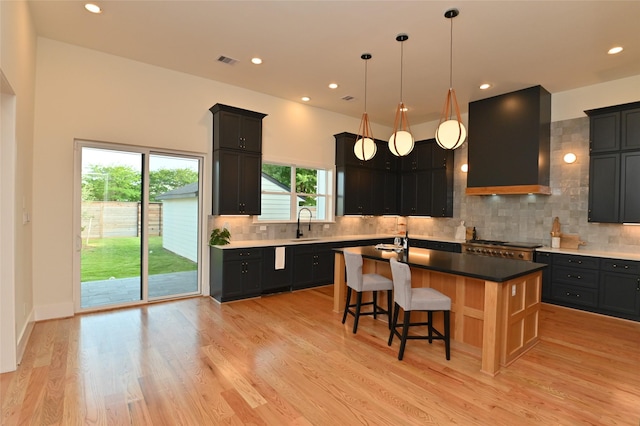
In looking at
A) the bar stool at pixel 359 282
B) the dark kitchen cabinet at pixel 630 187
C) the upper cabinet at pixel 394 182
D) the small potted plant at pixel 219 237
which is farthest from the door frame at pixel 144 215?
the dark kitchen cabinet at pixel 630 187

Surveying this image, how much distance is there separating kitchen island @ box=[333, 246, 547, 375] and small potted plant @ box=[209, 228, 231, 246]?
2.51 m

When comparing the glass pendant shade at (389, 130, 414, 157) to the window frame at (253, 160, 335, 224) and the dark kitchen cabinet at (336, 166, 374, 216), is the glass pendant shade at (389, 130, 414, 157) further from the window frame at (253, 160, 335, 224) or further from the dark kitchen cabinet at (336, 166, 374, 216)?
the dark kitchen cabinet at (336, 166, 374, 216)

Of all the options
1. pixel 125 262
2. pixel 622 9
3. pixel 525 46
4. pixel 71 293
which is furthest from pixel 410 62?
pixel 71 293

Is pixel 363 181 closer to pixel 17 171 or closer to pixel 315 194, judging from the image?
pixel 315 194

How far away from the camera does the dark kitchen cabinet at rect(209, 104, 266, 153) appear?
5.12 meters

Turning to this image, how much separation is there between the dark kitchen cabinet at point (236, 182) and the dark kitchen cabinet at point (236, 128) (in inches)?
5.0

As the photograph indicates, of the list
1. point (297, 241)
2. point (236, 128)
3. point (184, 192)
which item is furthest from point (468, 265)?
point (184, 192)

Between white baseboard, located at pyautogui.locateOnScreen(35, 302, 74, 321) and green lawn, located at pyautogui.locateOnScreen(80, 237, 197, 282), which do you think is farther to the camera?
green lawn, located at pyautogui.locateOnScreen(80, 237, 197, 282)

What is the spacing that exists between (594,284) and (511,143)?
248 cm

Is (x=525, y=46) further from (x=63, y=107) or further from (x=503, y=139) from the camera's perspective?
(x=63, y=107)

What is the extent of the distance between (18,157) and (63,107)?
138 centimetres

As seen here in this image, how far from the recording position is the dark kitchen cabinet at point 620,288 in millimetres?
4371

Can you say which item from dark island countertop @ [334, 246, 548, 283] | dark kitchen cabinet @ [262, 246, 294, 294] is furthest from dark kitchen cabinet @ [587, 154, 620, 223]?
dark kitchen cabinet @ [262, 246, 294, 294]

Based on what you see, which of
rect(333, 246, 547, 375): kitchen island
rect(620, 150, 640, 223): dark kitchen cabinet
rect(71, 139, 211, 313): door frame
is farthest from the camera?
rect(620, 150, 640, 223): dark kitchen cabinet
